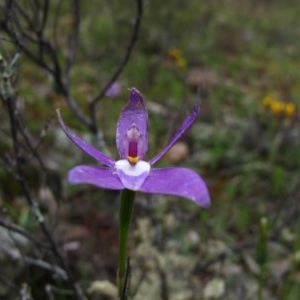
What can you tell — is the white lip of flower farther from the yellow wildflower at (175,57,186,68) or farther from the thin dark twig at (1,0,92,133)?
the yellow wildflower at (175,57,186,68)

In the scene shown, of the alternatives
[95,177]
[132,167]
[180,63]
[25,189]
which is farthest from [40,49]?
[180,63]

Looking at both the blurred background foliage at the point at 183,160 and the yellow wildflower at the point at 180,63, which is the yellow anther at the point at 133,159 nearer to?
the blurred background foliage at the point at 183,160

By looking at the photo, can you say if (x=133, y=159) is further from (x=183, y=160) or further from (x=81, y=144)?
(x=183, y=160)

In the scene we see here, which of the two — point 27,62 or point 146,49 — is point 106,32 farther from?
point 27,62

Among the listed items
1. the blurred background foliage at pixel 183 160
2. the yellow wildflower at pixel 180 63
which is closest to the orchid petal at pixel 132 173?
the blurred background foliage at pixel 183 160

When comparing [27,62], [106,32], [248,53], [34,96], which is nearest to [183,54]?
[106,32]

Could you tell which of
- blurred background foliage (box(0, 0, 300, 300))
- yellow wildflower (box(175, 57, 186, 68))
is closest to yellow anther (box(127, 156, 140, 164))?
blurred background foliage (box(0, 0, 300, 300))
